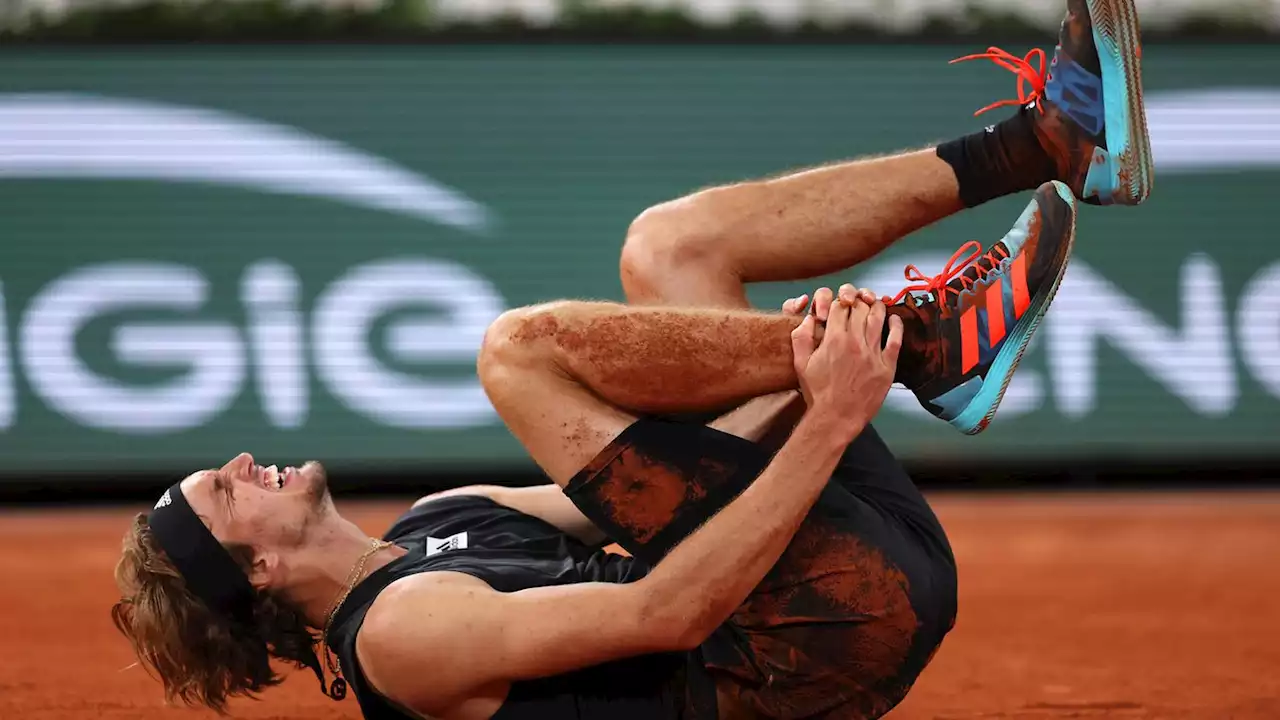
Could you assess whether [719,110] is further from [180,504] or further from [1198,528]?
[180,504]

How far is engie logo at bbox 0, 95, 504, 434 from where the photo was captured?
6.75 metres

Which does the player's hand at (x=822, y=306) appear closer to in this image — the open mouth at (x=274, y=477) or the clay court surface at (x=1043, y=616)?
the clay court surface at (x=1043, y=616)

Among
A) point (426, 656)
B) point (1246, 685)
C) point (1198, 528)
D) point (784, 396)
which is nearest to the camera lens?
point (426, 656)

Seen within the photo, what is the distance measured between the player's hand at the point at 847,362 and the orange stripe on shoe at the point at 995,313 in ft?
0.76

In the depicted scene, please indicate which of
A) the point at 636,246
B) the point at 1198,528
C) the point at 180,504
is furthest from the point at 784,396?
the point at 1198,528

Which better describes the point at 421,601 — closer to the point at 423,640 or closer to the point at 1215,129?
the point at 423,640

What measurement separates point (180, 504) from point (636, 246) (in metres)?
1.09

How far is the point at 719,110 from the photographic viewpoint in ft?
22.6

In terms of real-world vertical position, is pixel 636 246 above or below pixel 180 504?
above

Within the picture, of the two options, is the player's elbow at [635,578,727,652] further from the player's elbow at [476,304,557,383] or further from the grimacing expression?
the grimacing expression

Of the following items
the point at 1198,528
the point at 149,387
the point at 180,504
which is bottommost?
the point at 1198,528

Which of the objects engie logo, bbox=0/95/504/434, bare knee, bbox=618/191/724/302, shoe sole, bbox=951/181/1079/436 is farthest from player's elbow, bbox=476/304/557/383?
engie logo, bbox=0/95/504/434

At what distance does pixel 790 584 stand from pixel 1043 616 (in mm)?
2257

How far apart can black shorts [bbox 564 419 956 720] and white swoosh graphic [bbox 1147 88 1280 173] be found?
4797mm
